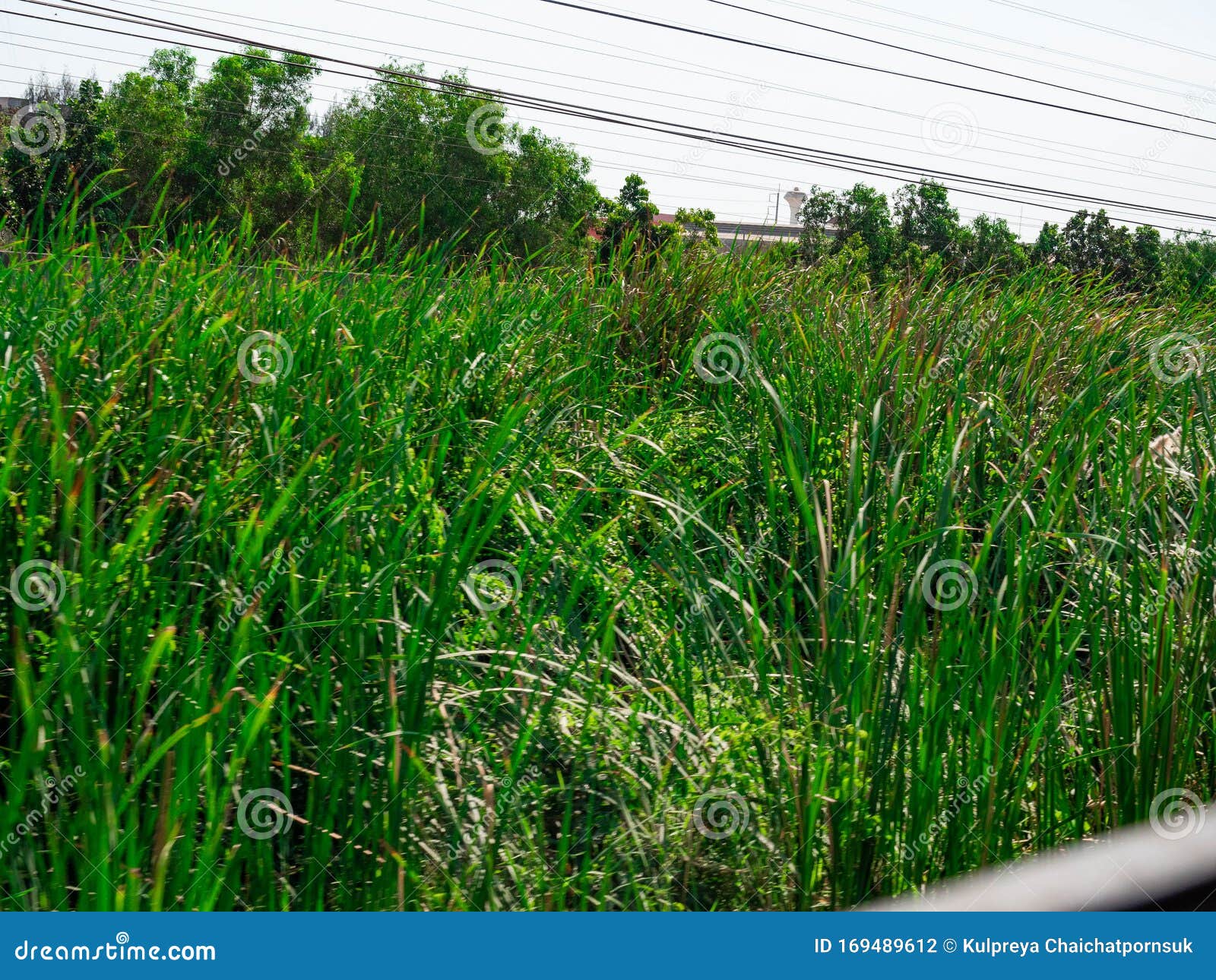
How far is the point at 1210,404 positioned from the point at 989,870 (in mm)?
2253

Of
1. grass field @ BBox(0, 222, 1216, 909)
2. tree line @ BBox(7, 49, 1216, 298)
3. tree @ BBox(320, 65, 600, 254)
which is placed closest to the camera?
grass field @ BBox(0, 222, 1216, 909)

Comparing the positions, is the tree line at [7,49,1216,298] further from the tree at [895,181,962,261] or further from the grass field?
the grass field

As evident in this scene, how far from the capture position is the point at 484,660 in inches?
80.5

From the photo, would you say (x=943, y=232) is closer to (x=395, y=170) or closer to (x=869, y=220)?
(x=869, y=220)

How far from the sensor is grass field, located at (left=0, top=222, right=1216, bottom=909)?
1.39 metres

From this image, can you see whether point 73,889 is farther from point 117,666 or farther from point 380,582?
point 380,582

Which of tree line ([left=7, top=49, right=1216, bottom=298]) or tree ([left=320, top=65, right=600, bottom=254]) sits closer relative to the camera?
tree line ([left=7, top=49, right=1216, bottom=298])

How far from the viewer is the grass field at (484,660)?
139 cm

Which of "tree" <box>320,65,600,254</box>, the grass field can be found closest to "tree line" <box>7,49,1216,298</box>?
"tree" <box>320,65,600,254</box>

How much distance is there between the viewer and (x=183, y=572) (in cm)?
165

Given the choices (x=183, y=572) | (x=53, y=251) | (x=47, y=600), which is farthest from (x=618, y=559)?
(x=53, y=251)

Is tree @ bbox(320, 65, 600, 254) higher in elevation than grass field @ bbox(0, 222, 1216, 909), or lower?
higher

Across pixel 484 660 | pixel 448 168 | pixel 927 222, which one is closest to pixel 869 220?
pixel 927 222

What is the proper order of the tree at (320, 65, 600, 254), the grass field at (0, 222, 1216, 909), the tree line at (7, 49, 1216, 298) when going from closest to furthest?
the grass field at (0, 222, 1216, 909), the tree line at (7, 49, 1216, 298), the tree at (320, 65, 600, 254)
